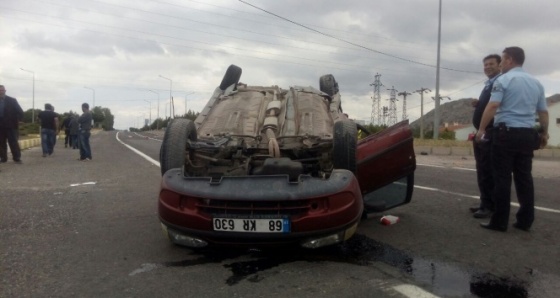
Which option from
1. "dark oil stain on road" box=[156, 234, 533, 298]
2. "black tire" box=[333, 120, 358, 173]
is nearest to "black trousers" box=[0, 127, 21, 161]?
"dark oil stain on road" box=[156, 234, 533, 298]

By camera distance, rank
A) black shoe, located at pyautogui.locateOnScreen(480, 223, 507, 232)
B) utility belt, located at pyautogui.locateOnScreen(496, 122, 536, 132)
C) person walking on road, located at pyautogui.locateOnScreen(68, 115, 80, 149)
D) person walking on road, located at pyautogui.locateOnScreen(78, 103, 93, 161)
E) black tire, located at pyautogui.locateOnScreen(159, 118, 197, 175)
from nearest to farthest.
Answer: black tire, located at pyautogui.locateOnScreen(159, 118, 197, 175)
utility belt, located at pyautogui.locateOnScreen(496, 122, 536, 132)
black shoe, located at pyautogui.locateOnScreen(480, 223, 507, 232)
person walking on road, located at pyautogui.locateOnScreen(78, 103, 93, 161)
person walking on road, located at pyautogui.locateOnScreen(68, 115, 80, 149)

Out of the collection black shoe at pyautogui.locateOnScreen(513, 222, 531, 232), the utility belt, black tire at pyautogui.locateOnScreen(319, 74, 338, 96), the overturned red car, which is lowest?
black shoe at pyautogui.locateOnScreen(513, 222, 531, 232)

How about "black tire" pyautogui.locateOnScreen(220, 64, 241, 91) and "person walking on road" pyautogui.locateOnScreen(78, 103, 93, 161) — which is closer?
"black tire" pyautogui.locateOnScreen(220, 64, 241, 91)

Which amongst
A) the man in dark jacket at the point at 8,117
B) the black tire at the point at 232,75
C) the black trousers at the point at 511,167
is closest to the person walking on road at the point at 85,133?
the man in dark jacket at the point at 8,117

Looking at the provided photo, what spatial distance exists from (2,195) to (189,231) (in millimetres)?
4892

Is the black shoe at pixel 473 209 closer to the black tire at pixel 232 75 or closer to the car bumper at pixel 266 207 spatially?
the car bumper at pixel 266 207

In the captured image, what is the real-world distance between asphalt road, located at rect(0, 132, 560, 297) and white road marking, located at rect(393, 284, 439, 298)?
1 centimetres

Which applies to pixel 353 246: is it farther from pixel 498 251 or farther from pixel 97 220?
pixel 97 220

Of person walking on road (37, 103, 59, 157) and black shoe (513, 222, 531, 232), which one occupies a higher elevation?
person walking on road (37, 103, 59, 157)

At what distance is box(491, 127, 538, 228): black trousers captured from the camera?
16.5ft

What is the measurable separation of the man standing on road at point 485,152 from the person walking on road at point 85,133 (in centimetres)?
1134

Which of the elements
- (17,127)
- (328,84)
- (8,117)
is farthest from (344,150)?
(17,127)

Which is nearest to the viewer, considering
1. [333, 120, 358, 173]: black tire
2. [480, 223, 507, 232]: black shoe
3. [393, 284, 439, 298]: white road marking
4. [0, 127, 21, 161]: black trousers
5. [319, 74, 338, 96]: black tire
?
[393, 284, 439, 298]: white road marking

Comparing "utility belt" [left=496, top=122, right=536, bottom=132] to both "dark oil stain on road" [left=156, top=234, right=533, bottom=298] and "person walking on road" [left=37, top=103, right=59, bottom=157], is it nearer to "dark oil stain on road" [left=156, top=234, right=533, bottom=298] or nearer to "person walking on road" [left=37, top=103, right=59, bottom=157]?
"dark oil stain on road" [left=156, top=234, right=533, bottom=298]
